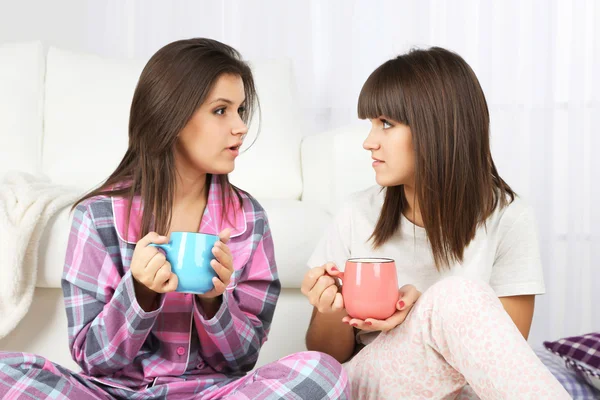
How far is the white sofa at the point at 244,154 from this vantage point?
66.4 inches

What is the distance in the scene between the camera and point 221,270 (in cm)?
104

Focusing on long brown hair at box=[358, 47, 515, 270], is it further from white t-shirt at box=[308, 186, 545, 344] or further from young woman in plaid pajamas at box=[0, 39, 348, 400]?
young woman in plaid pajamas at box=[0, 39, 348, 400]

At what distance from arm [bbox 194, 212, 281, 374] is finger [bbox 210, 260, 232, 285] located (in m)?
0.07

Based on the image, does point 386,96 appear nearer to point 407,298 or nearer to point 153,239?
point 407,298

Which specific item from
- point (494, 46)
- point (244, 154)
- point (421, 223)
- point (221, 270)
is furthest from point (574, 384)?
point (494, 46)

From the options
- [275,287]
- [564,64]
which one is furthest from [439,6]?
[275,287]

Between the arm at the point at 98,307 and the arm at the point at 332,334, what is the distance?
343 millimetres

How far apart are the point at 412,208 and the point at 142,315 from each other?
55 centimetres

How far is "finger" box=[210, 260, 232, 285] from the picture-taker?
1030 millimetres

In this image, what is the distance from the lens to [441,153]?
128 centimetres

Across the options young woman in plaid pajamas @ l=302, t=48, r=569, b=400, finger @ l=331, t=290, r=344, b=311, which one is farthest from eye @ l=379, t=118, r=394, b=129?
finger @ l=331, t=290, r=344, b=311

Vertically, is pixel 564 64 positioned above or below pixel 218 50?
above

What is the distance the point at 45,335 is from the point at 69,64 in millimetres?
990

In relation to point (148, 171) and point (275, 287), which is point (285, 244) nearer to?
point (275, 287)
